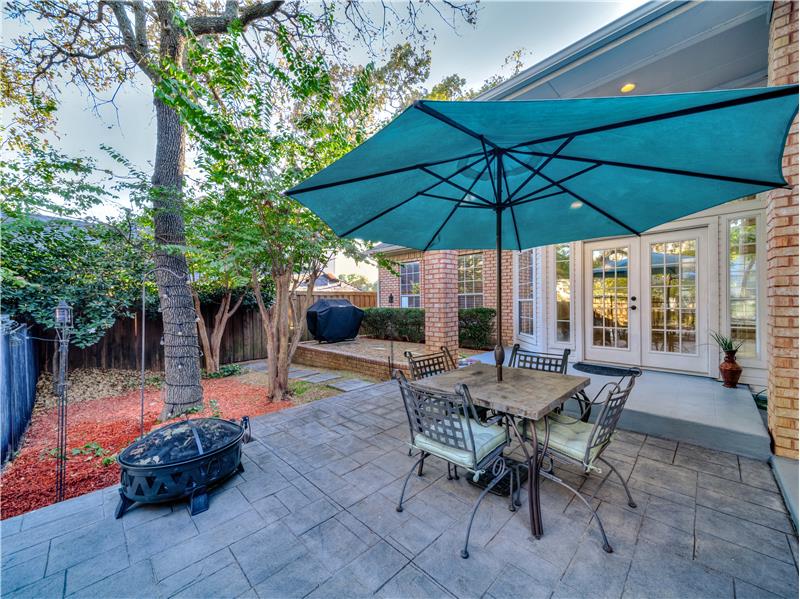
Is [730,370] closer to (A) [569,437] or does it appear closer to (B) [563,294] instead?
(B) [563,294]

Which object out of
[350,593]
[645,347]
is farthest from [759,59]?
[350,593]

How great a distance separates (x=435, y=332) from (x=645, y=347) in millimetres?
3003

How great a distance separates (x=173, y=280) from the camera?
417 cm

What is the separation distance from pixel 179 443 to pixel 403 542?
1666 millimetres

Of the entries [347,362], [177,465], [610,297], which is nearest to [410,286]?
[347,362]

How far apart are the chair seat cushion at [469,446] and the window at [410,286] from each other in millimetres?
7795

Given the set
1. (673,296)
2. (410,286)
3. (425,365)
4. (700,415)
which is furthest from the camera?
(410,286)

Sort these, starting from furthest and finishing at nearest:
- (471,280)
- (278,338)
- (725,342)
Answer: (471,280) < (278,338) < (725,342)

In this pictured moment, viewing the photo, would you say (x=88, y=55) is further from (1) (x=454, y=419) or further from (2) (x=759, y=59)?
(2) (x=759, y=59)

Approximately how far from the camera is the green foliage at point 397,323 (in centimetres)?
891

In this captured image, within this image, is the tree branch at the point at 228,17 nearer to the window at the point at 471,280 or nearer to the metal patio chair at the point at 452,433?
the metal patio chair at the point at 452,433

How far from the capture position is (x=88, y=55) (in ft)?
16.1

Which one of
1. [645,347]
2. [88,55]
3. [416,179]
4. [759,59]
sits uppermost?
[88,55]

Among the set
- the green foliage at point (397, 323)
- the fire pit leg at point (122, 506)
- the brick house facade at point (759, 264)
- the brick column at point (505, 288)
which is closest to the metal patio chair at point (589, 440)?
the brick house facade at point (759, 264)
